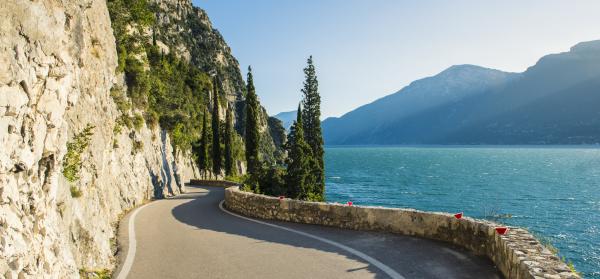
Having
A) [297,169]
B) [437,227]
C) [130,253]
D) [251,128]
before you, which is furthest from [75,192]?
[251,128]

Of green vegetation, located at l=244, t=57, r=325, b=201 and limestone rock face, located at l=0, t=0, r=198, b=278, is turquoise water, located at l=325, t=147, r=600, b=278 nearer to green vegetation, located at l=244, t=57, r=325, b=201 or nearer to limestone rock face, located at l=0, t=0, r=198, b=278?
green vegetation, located at l=244, t=57, r=325, b=201

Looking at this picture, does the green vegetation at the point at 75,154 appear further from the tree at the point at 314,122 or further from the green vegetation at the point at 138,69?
the tree at the point at 314,122

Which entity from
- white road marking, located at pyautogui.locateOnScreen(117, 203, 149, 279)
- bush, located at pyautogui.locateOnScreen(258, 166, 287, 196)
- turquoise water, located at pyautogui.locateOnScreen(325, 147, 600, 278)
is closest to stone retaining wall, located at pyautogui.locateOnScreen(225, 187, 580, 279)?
white road marking, located at pyautogui.locateOnScreen(117, 203, 149, 279)

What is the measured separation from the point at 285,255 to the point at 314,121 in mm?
40457

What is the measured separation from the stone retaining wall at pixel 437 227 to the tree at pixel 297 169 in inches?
757

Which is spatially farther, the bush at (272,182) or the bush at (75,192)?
the bush at (272,182)

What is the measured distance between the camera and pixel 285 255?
10.0 metres

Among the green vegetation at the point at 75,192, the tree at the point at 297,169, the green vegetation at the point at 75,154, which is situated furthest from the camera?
the tree at the point at 297,169

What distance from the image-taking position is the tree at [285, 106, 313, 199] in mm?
37438

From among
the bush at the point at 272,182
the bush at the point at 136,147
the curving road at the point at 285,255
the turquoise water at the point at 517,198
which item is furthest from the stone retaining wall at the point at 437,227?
the bush at the point at 272,182

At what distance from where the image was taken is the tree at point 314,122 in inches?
1830

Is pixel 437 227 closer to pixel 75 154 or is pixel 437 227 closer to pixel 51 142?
pixel 51 142

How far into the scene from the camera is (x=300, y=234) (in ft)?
40.8

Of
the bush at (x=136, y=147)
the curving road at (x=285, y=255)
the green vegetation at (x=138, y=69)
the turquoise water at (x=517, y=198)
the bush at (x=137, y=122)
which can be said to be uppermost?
the green vegetation at (x=138, y=69)
